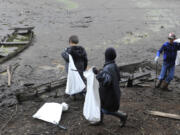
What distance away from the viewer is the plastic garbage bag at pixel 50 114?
4.59m

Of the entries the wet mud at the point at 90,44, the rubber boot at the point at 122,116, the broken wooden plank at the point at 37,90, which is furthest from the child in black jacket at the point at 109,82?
the broken wooden plank at the point at 37,90

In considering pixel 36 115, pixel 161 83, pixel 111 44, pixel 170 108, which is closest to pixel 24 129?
pixel 36 115

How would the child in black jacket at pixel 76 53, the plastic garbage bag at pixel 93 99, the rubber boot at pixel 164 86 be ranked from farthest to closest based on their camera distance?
the rubber boot at pixel 164 86
the child in black jacket at pixel 76 53
the plastic garbage bag at pixel 93 99

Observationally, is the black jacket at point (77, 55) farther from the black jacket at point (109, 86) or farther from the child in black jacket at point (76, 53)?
the black jacket at point (109, 86)

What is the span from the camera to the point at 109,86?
12.7 feet

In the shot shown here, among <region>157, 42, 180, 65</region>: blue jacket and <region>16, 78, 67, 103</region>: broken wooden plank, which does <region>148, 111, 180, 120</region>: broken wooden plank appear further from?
<region>16, 78, 67, 103</region>: broken wooden plank

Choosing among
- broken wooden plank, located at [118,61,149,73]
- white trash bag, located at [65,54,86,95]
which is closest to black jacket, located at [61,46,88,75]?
white trash bag, located at [65,54,86,95]

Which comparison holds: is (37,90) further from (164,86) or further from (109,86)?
(164,86)

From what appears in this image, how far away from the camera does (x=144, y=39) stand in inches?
496

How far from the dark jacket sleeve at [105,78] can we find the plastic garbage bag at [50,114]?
1527 millimetres

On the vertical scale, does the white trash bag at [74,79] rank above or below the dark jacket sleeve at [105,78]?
below

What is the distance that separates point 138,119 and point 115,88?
4.58 ft

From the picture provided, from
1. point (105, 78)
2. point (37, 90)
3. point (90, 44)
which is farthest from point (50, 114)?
point (90, 44)

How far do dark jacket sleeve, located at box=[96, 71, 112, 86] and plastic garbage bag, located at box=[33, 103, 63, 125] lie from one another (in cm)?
153
